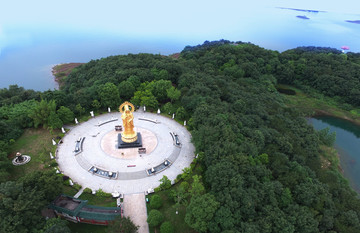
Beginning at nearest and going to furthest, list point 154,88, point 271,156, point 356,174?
1. point 271,156
2. point 356,174
3. point 154,88

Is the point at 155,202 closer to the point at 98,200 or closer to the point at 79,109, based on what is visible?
the point at 98,200

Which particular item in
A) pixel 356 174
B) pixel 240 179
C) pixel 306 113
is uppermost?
pixel 240 179

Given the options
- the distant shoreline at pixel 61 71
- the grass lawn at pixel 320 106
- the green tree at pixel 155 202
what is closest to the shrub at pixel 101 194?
the green tree at pixel 155 202

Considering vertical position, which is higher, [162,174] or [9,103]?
[9,103]

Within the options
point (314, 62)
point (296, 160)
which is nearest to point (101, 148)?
point (296, 160)

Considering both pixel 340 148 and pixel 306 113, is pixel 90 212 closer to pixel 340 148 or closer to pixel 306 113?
pixel 340 148

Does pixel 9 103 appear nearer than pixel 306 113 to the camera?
Yes

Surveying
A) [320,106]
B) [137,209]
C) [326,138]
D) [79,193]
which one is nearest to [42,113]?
[79,193]
